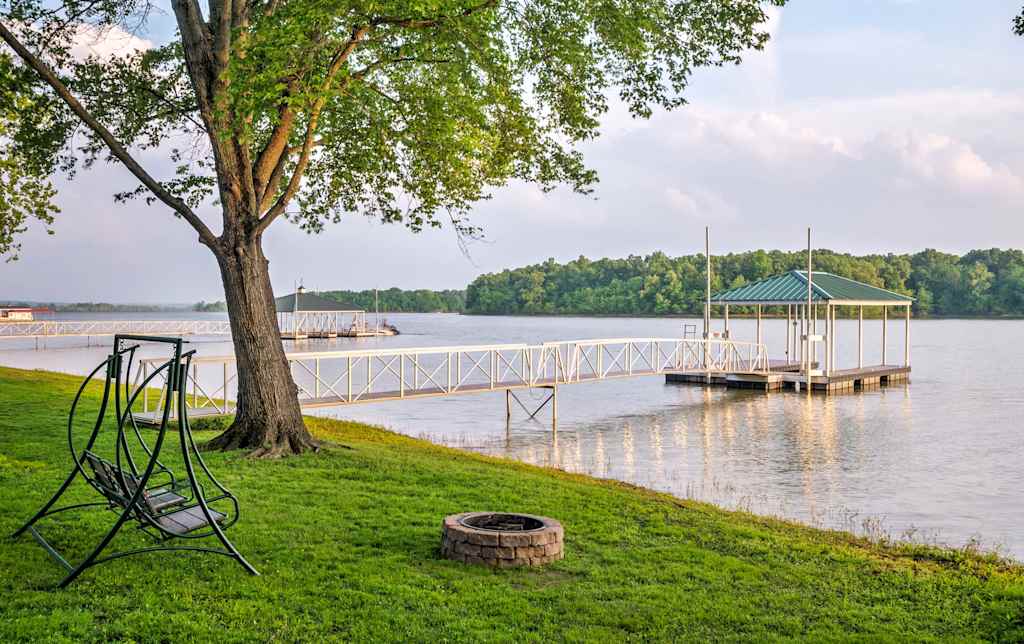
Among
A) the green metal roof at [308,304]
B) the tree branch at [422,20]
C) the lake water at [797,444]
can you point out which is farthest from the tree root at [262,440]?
the green metal roof at [308,304]

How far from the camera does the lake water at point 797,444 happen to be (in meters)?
12.5

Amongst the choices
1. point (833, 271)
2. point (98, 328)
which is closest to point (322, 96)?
point (98, 328)

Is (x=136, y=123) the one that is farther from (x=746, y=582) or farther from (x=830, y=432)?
(x=830, y=432)

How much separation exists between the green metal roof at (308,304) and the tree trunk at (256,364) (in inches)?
2123

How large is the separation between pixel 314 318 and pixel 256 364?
6758cm

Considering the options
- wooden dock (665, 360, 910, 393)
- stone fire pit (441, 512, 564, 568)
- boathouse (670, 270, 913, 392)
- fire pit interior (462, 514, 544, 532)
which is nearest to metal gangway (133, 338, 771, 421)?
wooden dock (665, 360, 910, 393)

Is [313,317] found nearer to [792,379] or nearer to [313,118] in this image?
[792,379]

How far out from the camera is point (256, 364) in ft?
35.9

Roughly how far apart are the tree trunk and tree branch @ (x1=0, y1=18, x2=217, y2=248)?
1.40 ft

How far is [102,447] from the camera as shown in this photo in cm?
1116

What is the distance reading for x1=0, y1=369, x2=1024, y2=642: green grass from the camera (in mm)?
4801

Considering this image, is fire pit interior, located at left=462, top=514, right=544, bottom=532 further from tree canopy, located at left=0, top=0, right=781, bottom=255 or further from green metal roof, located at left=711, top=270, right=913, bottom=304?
green metal roof, located at left=711, top=270, right=913, bottom=304

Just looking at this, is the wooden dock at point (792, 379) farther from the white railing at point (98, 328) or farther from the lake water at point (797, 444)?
the white railing at point (98, 328)

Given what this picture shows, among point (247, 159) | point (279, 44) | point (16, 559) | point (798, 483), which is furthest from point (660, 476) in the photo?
point (16, 559)
